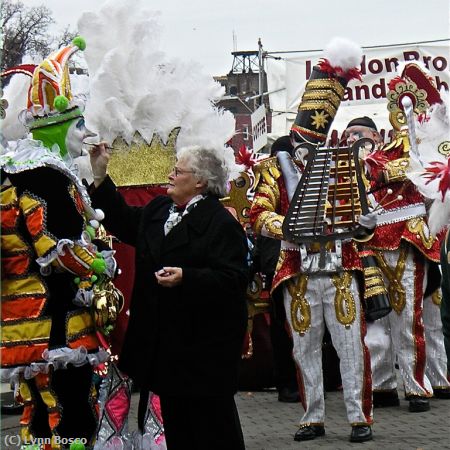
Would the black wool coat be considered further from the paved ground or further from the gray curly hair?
the paved ground

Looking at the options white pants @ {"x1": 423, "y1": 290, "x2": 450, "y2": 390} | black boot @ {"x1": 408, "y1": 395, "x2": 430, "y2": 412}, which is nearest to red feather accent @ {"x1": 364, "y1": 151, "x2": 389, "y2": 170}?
white pants @ {"x1": 423, "y1": 290, "x2": 450, "y2": 390}

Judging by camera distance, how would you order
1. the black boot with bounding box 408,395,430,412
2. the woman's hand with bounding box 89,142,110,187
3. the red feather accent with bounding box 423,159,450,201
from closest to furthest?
the red feather accent with bounding box 423,159,450,201
the woman's hand with bounding box 89,142,110,187
the black boot with bounding box 408,395,430,412

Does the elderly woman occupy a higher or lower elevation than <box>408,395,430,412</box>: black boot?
higher

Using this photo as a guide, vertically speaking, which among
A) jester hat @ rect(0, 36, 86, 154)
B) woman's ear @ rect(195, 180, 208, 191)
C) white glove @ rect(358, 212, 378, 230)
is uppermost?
jester hat @ rect(0, 36, 86, 154)

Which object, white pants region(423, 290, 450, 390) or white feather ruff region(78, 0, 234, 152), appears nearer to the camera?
white feather ruff region(78, 0, 234, 152)

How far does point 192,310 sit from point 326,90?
2415mm

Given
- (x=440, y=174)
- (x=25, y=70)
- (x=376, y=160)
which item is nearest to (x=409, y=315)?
(x=376, y=160)

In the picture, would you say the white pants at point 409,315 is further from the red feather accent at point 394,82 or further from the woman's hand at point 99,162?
the woman's hand at point 99,162

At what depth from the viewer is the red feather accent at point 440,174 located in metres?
4.75

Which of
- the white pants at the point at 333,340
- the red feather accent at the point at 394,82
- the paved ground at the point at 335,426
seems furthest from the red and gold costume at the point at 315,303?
the red feather accent at the point at 394,82

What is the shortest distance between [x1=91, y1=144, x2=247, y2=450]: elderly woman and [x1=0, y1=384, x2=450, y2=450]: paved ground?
171 cm

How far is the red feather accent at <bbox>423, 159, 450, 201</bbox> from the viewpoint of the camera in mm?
4754

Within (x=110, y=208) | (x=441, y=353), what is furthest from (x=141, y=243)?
(x=441, y=353)

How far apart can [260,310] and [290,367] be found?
607mm
